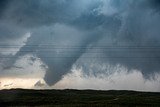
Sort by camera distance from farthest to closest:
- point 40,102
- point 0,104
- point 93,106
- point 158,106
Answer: point 40,102
point 0,104
point 158,106
point 93,106

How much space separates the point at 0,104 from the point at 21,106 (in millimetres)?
12796

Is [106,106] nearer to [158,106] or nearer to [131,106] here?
[131,106]

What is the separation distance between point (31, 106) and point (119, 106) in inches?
1815

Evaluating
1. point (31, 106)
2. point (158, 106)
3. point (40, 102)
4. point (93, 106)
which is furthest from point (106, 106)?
point (40, 102)

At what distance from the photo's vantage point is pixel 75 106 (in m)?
145

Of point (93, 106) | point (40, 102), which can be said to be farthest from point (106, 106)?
point (40, 102)

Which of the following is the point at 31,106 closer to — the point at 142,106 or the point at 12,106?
the point at 12,106

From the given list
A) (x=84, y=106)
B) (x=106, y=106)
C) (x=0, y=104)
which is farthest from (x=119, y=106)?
(x=0, y=104)

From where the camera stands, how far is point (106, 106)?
139 metres

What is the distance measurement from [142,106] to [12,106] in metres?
65.0

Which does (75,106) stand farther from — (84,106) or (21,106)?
(21,106)

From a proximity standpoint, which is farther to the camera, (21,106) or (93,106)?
(21,106)

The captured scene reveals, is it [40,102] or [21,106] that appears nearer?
[21,106]

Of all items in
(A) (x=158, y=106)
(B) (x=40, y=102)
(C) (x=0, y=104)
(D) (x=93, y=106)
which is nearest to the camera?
(D) (x=93, y=106)
